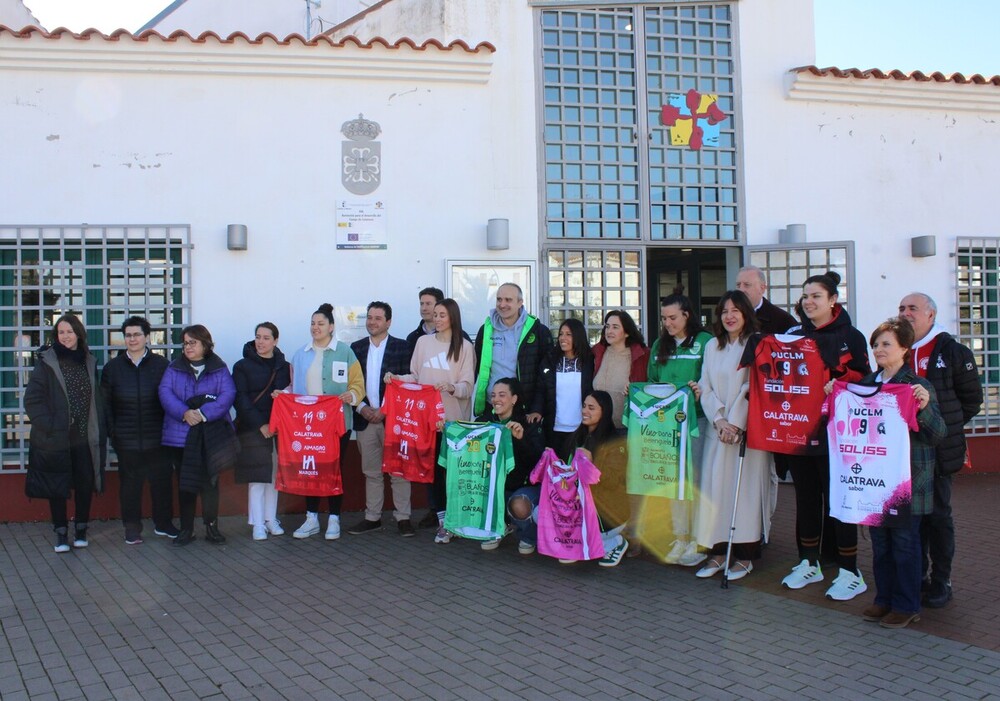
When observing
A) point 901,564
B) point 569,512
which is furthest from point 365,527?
point 901,564

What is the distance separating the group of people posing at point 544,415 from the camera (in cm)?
553

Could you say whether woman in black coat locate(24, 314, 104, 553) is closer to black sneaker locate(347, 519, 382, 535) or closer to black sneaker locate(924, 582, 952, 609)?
black sneaker locate(347, 519, 382, 535)

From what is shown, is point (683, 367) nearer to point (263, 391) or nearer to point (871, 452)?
point (871, 452)

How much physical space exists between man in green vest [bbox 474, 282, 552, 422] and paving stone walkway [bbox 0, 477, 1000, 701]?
1.35m

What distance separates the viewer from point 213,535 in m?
7.46

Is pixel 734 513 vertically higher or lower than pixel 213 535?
higher

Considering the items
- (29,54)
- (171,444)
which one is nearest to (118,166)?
(29,54)

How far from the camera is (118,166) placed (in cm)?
845

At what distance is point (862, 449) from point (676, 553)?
6.32 ft

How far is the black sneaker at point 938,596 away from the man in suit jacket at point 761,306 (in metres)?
2.08

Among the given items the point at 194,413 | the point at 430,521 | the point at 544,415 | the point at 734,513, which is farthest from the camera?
the point at 430,521

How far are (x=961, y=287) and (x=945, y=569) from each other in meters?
5.80

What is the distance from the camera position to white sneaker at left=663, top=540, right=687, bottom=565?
264 inches

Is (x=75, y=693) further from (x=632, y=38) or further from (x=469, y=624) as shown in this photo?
(x=632, y=38)
